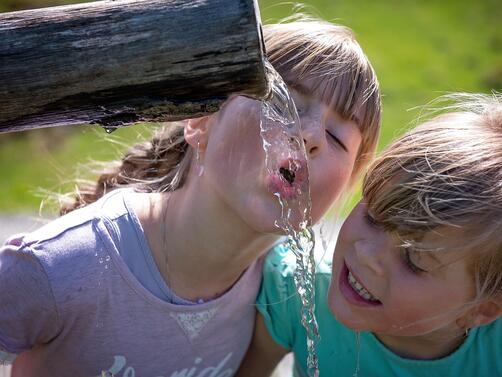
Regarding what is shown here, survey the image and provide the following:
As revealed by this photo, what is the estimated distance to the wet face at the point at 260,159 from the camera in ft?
8.16

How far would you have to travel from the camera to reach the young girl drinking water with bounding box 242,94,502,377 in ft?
7.73

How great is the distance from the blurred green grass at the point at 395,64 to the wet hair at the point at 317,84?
329cm

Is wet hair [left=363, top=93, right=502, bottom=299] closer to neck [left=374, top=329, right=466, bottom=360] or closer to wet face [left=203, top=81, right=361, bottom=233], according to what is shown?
wet face [left=203, top=81, right=361, bottom=233]

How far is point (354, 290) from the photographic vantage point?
8.38ft

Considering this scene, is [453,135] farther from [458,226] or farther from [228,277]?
[228,277]

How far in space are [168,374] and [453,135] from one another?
1.26 metres

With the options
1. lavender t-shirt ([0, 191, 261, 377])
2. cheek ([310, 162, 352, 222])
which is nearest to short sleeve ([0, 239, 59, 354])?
lavender t-shirt ([0, 191, 261, 377])

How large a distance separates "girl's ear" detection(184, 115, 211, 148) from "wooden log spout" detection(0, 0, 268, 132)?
79 centimetres

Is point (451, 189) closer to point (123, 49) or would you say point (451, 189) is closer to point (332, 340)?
point (332, 340)

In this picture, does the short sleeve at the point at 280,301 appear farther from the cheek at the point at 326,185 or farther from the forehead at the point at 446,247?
the forehead at the point at 446,247

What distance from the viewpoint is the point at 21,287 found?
8.18 ft

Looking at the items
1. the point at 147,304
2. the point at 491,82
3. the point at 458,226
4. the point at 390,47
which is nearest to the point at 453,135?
the point at 458,226

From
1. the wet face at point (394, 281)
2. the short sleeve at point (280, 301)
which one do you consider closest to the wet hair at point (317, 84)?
the wet face at point (394, 281)

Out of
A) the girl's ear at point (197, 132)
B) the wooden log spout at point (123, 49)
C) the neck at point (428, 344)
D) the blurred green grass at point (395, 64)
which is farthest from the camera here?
the blurred green grass at point (395, 64)
